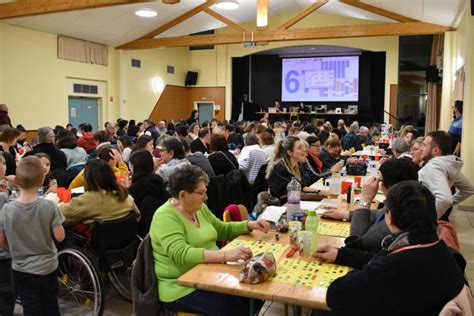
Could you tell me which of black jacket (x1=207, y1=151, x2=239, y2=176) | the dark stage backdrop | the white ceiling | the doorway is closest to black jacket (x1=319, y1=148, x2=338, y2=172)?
black jacket (x1=207, y1=151, x2=239, y2=176)

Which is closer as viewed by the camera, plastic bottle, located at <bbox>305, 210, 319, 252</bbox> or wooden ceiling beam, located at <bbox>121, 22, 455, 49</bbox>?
plastic bottle, located at <bbox>305, 210, 319, 252</bbox>

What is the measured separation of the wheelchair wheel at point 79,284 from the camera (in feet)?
9.75

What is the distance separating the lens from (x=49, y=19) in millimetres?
10031

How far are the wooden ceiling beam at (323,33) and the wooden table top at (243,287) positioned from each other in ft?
32.3

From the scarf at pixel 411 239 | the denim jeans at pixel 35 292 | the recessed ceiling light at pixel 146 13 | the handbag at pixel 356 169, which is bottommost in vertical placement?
the denim jeans at pixel 35 292

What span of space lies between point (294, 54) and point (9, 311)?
48.3 ft

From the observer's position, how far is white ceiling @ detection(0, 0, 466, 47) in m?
9.62

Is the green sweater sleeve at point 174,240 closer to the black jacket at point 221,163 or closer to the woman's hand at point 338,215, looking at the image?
the woman's hand at point 338,215

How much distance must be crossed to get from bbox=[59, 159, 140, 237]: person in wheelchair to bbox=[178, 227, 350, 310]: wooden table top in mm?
1201

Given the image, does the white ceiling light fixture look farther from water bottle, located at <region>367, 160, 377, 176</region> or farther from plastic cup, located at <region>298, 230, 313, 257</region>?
plastic cup, located at <region>298, 230, 313, 257</region>

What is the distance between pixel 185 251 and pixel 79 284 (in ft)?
4.44

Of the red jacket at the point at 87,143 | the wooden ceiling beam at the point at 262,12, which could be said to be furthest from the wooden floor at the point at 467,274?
the wooden ceiling beam at the point at 262,12

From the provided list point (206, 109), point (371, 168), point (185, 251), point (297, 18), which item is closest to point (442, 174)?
point (185, 251)

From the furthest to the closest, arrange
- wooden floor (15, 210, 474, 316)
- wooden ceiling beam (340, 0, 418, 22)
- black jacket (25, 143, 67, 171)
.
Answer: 1. wooden ceiling beam (340, 0, 418, 22)
2. black jacket (25, 143, 67, 171)
3. wooden floor (15, 210, 474, 316)
